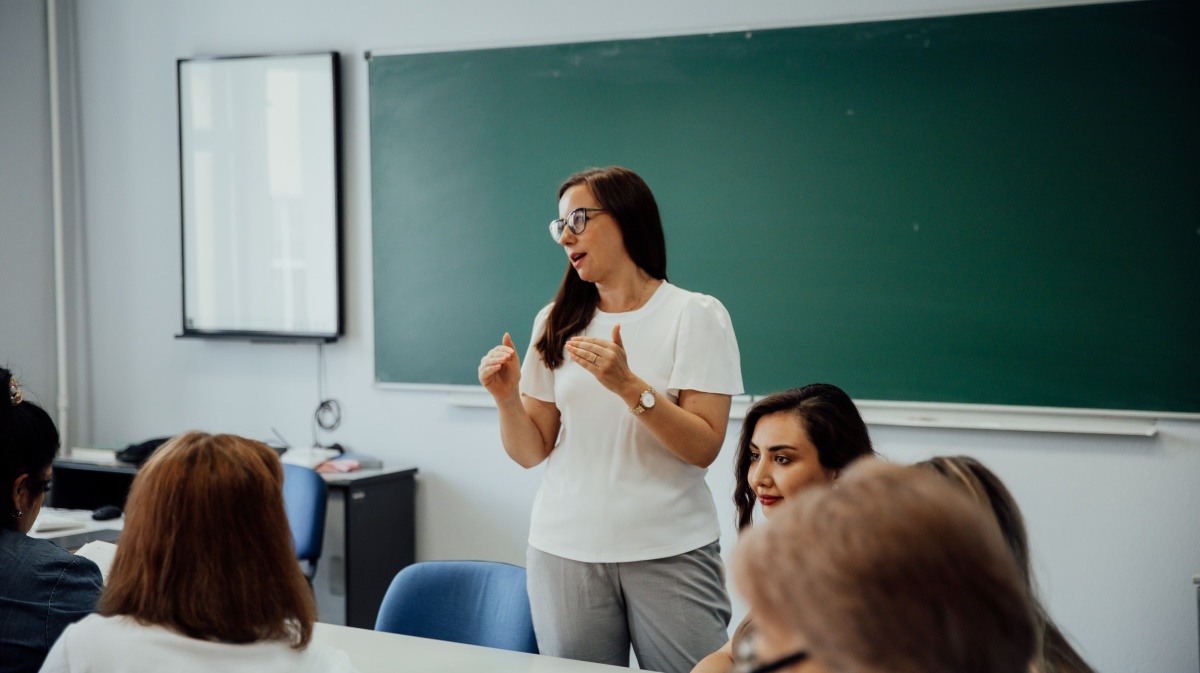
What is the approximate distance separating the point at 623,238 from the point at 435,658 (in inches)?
36.1

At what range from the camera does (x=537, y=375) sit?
2.23 metres

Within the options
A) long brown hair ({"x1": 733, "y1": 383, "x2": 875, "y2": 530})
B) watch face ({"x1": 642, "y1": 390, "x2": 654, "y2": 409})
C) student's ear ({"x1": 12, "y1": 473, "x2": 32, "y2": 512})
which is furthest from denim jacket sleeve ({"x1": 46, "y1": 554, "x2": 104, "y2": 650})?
long brown hair ({"x1": 733, "y1": 383, "x2": 875, "y2": 530})

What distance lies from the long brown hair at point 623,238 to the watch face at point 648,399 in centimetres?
27

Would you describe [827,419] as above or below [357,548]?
above

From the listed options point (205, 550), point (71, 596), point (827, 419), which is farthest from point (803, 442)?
point (71, 596)

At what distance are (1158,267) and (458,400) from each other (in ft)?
8.12

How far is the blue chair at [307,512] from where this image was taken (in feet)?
11.4

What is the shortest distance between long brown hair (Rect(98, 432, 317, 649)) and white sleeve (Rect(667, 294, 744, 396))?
928 millimetres

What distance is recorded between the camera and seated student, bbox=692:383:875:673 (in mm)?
1901

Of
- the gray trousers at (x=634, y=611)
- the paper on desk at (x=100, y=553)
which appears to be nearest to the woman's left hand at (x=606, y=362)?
the gray trousers at (x=634, y=611)

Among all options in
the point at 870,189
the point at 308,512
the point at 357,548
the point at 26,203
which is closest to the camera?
the point at 870,189

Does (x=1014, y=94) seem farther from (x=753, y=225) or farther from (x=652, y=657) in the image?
(x=652, y=657)

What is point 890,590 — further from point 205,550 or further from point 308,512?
point 308,512

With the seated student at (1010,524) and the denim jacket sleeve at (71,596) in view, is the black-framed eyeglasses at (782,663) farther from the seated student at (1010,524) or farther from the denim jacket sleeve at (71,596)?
the denim jacket sleeve at (71,596)
